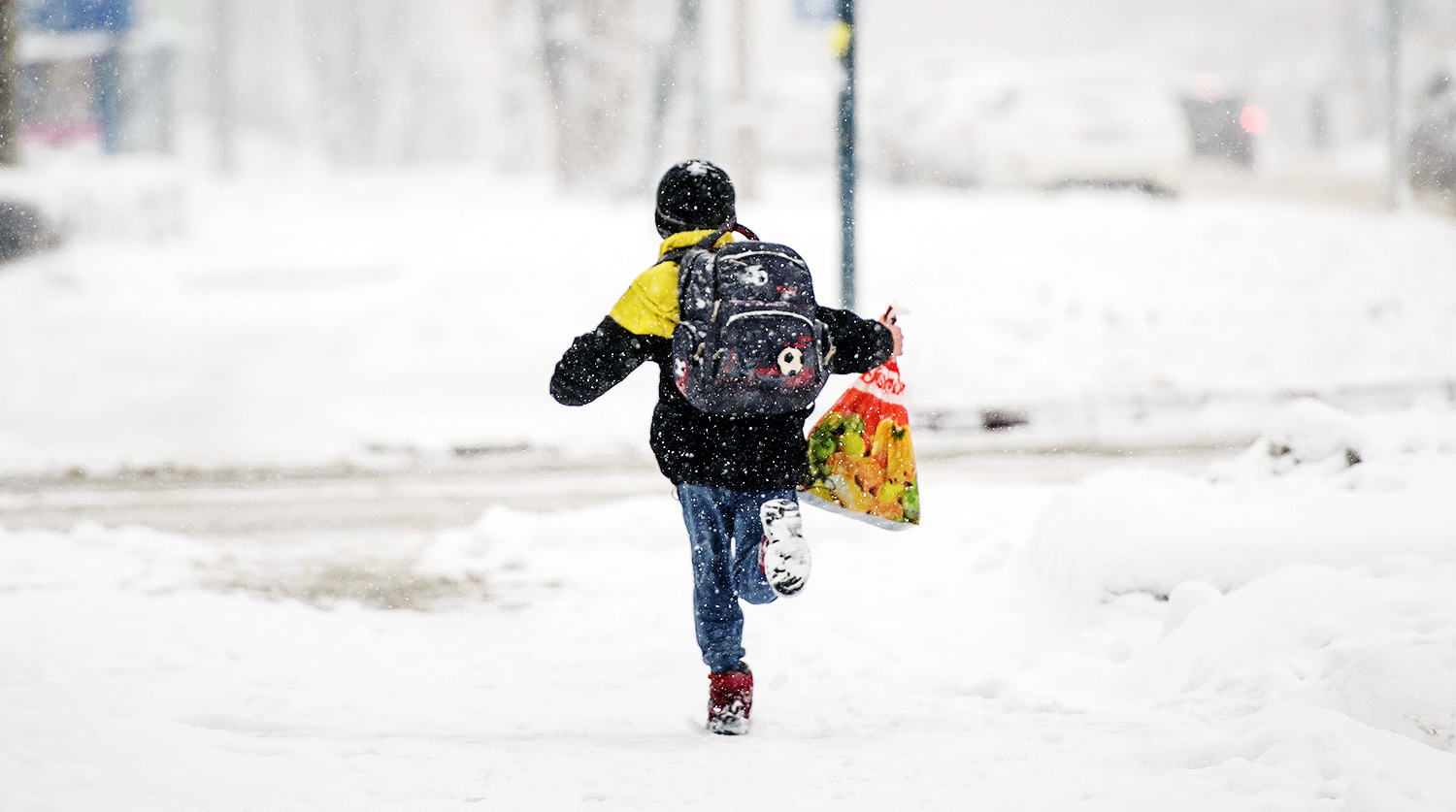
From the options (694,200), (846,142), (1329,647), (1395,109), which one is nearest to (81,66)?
(846,142)

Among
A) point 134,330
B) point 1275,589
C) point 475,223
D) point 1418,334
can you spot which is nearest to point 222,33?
point 475,223

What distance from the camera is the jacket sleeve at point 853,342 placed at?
435 cm

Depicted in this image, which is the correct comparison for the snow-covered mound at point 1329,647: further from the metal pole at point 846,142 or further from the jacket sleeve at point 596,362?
the metal pole at point 846,142

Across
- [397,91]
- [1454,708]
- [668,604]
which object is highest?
[397,91]

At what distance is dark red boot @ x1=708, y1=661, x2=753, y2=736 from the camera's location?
14.9 feet

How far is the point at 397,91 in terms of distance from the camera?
4106 centimetres

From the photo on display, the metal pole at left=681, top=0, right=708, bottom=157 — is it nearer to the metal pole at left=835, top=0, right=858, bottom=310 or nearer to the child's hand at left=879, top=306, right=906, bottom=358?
the metal pole at left=835, top=0, right=858, bottom=310

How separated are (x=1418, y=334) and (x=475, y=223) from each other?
10347mm

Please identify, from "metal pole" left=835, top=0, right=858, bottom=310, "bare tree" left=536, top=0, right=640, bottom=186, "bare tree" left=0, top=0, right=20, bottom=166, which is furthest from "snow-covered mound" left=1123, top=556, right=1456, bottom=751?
"bare tree" left=0, top=0, right=20, bottom=166

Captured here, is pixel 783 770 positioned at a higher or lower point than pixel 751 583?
lower

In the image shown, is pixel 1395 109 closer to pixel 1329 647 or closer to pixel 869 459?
pixel 1329 647

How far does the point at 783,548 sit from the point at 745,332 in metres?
Result: 0.67

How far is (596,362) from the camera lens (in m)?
4.21

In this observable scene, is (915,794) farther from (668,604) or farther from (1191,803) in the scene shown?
(668,604)
